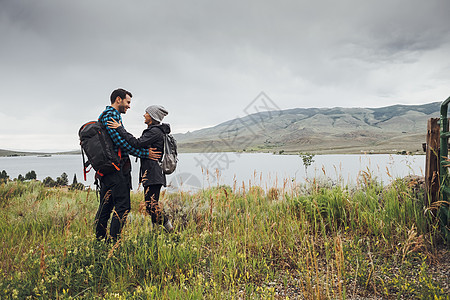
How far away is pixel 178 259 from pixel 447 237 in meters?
3.58

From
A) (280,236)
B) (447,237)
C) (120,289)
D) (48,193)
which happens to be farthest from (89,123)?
(48,193)

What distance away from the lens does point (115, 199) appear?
3750mm

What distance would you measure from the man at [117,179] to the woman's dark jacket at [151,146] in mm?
109

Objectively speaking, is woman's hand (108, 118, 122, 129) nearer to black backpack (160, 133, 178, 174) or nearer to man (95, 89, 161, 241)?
man (95, 89, 161, 241)

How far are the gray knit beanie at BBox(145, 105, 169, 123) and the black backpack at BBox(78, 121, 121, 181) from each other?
2.57 ft

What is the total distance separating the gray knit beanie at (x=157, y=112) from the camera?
4.21 metres

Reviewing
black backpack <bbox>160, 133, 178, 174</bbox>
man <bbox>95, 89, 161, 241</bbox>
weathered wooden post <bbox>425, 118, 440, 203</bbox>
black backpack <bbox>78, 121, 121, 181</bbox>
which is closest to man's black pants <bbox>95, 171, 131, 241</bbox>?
man <bbox>95, 89, 161, 241</bbox>

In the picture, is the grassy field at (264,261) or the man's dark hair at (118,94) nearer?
the grassy field at (264,261)

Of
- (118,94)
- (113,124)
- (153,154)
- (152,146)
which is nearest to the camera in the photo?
(113,124)

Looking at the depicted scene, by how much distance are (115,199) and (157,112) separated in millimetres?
1533

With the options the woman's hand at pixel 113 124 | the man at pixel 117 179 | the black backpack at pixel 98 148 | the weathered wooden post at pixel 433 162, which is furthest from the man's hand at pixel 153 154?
the weathered wooden post at pixel 433 162

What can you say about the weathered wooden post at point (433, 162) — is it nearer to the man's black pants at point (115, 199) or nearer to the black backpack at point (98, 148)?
the man's black pants at point (115, 199)

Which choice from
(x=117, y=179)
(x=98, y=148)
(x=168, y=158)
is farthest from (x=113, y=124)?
(x=168, y=158)

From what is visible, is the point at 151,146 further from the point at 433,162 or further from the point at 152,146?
the point at 433,162
